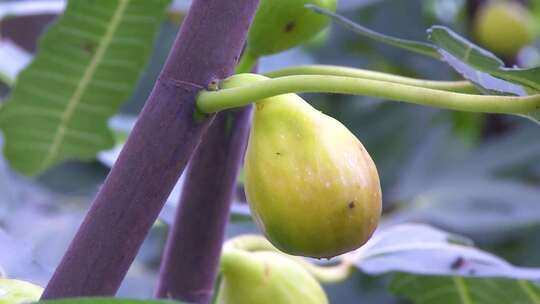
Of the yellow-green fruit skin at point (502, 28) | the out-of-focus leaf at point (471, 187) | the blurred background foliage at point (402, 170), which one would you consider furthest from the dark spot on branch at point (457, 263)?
the yellow-green fruit skin at point (502, 28)

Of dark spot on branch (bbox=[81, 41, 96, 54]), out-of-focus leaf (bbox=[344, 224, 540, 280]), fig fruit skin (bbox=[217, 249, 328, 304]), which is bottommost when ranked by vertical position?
out-of-focus leaf (bbox=[344, 224, 540, 280])

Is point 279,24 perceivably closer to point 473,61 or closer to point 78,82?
point 473,61

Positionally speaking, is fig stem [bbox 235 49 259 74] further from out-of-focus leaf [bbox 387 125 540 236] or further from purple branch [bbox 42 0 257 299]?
out-of-focus leaf [bbox 387 125 540 236]

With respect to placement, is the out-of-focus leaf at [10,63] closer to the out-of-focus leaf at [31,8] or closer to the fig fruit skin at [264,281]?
the out-of-focus leaf at [31,8]

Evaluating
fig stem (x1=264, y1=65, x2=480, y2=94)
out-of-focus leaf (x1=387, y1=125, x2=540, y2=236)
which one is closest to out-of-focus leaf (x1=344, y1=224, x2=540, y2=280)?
fig stem (x1=264, y1=65, x2=480, y2=94)

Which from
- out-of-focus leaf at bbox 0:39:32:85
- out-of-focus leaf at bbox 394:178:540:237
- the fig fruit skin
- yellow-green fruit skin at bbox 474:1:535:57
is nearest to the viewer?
the fig fruit skin

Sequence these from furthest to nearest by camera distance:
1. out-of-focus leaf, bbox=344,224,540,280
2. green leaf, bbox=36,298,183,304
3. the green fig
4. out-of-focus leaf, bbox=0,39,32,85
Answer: out-of-focus leaf, bbox=0,39,32,85, out-of-focus leaf, bbox=344,224,540,280, the green fig, green leaf, bbox=36,298,183,304
